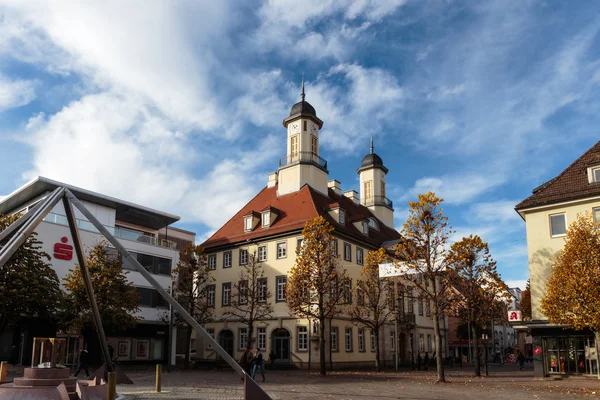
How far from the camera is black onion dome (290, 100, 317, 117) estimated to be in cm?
5075

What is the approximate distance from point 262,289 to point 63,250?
49.3 feet

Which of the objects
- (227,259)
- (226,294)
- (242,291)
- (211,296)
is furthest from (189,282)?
(211,296)

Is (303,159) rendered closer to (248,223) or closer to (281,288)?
(248,223)

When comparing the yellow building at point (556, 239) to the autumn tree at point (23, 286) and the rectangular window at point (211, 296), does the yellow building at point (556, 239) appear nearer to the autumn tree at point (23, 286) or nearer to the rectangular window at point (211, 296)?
the autumn tree at point (23, 286)

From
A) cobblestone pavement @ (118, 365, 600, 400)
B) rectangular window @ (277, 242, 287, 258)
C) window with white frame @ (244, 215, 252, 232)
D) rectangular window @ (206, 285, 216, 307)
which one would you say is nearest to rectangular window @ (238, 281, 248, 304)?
rectangular window @ (277, 242, 287, 258)

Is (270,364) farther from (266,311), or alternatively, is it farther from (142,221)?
(142,221)

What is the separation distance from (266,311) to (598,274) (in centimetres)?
2464

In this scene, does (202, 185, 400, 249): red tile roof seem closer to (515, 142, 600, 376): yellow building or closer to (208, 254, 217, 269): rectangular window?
(208, 254, 217, 269): rectangular window

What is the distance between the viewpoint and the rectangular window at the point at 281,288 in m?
43.3

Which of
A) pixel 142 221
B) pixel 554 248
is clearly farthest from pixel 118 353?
pixel 554 248

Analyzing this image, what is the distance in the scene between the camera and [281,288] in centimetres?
4362

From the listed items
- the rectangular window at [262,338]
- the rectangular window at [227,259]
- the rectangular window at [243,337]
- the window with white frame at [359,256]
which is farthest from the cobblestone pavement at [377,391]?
the rectangular window at [227,259]

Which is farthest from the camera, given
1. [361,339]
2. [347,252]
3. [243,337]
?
[361,339]

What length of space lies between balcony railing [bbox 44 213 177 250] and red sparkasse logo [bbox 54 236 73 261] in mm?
1293
